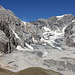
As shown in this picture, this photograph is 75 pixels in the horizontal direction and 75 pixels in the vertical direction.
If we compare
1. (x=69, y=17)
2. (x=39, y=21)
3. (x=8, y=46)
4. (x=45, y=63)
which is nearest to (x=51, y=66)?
(x=45, y=63)

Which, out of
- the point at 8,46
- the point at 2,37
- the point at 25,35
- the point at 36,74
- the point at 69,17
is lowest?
the point at 36,74

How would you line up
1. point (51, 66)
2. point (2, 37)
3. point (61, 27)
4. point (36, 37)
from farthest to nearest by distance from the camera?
point (61, 27), point (36, 37), point (2, 37), point (51, 66)

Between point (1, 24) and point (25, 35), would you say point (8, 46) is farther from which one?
point (25, 35)

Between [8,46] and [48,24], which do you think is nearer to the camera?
[8,46]

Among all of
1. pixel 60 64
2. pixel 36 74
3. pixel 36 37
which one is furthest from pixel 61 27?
pixel 36 74

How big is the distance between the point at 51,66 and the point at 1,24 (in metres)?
27.7

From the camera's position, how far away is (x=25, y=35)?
7219 cm

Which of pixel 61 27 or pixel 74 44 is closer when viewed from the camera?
pixel 74 44

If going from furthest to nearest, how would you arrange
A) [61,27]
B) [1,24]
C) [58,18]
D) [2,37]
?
1. [58,18]
2. [61,27]
3. [1,24]
4. [2,37]

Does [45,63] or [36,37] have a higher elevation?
[36,37]

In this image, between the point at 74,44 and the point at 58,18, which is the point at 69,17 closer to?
the point at 58,18

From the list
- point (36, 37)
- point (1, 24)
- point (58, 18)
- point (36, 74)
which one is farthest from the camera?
point (58, 18)

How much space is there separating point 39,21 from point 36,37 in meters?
47.0

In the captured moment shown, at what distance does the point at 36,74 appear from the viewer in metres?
21.0
